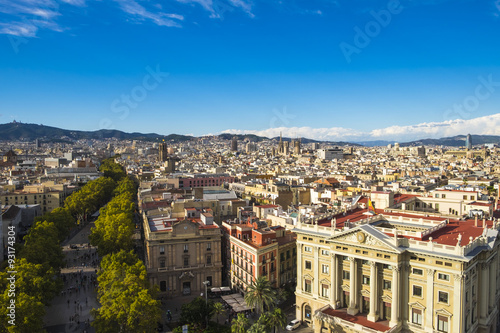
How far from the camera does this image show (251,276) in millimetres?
47125

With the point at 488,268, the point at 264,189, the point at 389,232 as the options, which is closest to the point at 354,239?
the point at 389,232

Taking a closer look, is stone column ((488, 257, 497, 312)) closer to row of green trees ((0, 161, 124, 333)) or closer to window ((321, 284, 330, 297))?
window ((321, 284, 330, 297))

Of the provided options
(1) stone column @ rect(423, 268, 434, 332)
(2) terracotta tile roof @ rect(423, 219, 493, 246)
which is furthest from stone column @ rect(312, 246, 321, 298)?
(1) stone column @ rect(423, 268, 434, 332)

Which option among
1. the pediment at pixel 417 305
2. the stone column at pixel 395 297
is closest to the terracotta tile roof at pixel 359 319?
the stone column at pixel 395 297

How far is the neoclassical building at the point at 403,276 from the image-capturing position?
32.8 meters

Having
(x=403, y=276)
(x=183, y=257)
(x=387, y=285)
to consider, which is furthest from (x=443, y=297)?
(x=183, y=257)

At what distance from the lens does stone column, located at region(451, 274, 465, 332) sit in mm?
31766

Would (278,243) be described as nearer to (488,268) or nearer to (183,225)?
(183,225)

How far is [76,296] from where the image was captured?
167ft

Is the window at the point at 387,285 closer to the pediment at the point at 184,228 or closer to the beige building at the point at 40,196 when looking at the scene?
the pediment at the point at 184,228

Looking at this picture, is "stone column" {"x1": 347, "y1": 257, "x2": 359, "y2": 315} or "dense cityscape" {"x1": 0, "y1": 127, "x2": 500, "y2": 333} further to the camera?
"stone column" {"x1": 347, "y1": 257, "x2": 359, "y2": 315}

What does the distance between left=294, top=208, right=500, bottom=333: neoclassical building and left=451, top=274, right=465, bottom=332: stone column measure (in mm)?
72

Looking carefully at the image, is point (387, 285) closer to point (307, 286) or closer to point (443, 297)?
point (443, 297)

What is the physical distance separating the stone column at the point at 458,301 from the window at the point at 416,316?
2.79 meters
